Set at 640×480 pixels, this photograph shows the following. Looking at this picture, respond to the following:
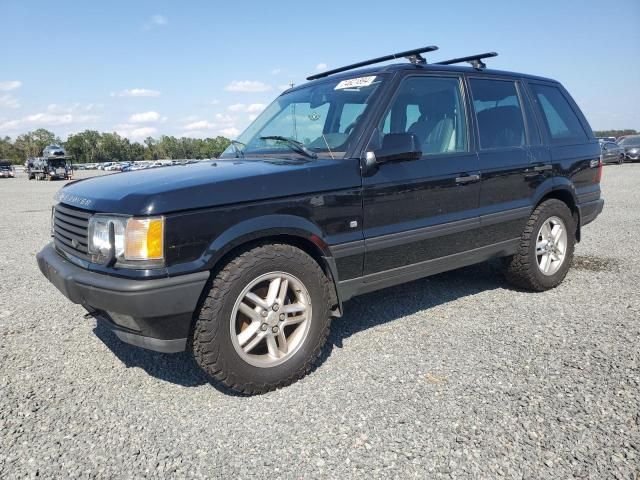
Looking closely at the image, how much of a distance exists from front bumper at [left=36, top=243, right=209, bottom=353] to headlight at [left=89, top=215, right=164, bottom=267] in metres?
0.11

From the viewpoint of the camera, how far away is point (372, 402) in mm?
2527

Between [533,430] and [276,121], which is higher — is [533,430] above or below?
below

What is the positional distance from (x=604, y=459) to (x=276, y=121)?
3076 mm

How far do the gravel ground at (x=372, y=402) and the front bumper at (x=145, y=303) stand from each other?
426 millimetres

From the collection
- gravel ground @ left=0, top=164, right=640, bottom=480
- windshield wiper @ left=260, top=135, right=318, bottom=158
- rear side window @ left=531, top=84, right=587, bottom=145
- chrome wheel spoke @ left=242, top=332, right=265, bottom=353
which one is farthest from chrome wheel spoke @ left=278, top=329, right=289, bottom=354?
rear side window @ left=531, top=84, right=587, bottom=145

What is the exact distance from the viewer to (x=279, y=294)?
2736mm

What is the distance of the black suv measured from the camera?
95.0 inches

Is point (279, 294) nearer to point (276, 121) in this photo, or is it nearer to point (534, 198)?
point (276, 121)

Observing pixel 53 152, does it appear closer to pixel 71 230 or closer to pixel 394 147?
pixel 71 230

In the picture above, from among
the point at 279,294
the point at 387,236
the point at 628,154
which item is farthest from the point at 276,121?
the point at 628,154

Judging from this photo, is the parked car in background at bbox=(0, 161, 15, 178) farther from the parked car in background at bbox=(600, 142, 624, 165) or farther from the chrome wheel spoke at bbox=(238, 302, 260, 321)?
the chrome wheel spoke at bbox=(238, 302, 260, 321)

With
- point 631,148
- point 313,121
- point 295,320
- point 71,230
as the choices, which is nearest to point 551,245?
point 313,121

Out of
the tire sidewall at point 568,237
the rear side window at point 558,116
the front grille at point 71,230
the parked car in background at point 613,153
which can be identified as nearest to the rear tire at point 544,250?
the tire sidewall at point 568,237

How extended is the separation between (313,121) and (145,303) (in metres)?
1.91
